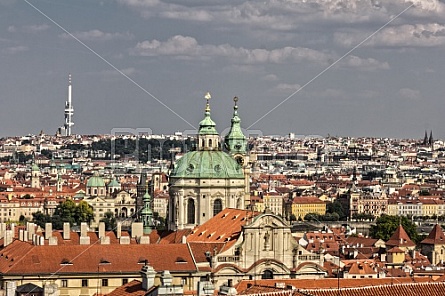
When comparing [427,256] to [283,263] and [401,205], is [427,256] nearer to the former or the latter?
[283,263]

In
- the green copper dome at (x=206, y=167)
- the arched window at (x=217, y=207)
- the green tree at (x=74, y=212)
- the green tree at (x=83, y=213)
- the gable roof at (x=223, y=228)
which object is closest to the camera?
the gable roof at (x=223, y=228)

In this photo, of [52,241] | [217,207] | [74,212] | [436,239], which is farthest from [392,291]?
[74,212]

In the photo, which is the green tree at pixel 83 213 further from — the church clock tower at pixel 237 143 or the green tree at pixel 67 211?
the church clock tower at pixel 237 143

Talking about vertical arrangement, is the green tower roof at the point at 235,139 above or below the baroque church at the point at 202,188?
above

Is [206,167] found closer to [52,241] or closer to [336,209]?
[52,241]

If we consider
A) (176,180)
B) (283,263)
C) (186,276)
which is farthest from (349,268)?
Answer: (176,180)

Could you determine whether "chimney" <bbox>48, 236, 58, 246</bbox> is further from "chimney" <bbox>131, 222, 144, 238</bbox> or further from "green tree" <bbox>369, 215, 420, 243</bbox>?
"green tree" <bbox>369, 215, 420, 243</bbox>

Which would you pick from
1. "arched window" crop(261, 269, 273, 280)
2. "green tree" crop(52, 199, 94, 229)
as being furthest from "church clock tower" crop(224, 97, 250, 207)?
"green tree" crop(52, 199, 94, 229)

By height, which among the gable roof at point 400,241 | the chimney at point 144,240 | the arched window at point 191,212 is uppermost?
the arched window at point 191,212

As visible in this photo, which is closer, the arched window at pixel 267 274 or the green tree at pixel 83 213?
the arched window at pixel 267 274

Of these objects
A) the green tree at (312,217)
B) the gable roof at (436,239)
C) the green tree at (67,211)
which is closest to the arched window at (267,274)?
the gable roof at (436,239)
